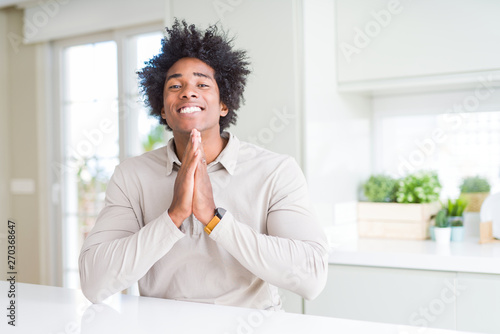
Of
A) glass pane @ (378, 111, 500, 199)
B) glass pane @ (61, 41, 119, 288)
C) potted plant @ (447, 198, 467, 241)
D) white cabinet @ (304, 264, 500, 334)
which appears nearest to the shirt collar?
white cabinet @ (304, 264, 500, 334)

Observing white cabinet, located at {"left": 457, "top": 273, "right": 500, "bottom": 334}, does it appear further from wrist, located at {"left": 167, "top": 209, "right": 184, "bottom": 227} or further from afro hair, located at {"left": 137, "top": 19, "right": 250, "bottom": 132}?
wrist, located at {"left": 167, "top": 209, "right": 184, "bottom": 227}

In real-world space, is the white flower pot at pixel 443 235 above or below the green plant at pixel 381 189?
below

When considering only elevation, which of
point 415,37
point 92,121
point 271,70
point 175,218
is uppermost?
point 415,37

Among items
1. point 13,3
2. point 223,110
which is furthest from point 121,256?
point 13,3

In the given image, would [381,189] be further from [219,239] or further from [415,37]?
[219,239]

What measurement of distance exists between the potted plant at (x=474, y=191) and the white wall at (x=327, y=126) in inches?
20.6

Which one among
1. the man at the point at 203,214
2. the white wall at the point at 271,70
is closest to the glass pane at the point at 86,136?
the white wall at the point at 271,70

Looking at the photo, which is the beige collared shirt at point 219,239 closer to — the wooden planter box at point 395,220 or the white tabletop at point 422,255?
the white tabletop at point 422,255

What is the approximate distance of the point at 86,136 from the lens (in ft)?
12.1

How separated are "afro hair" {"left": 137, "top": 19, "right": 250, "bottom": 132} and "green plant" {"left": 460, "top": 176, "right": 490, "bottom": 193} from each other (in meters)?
1.36

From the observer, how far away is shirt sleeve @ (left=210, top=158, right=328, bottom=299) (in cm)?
129

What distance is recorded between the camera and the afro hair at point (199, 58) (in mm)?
1604

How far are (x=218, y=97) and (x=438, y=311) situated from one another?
3.87 feet

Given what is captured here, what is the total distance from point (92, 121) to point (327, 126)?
194 cm
